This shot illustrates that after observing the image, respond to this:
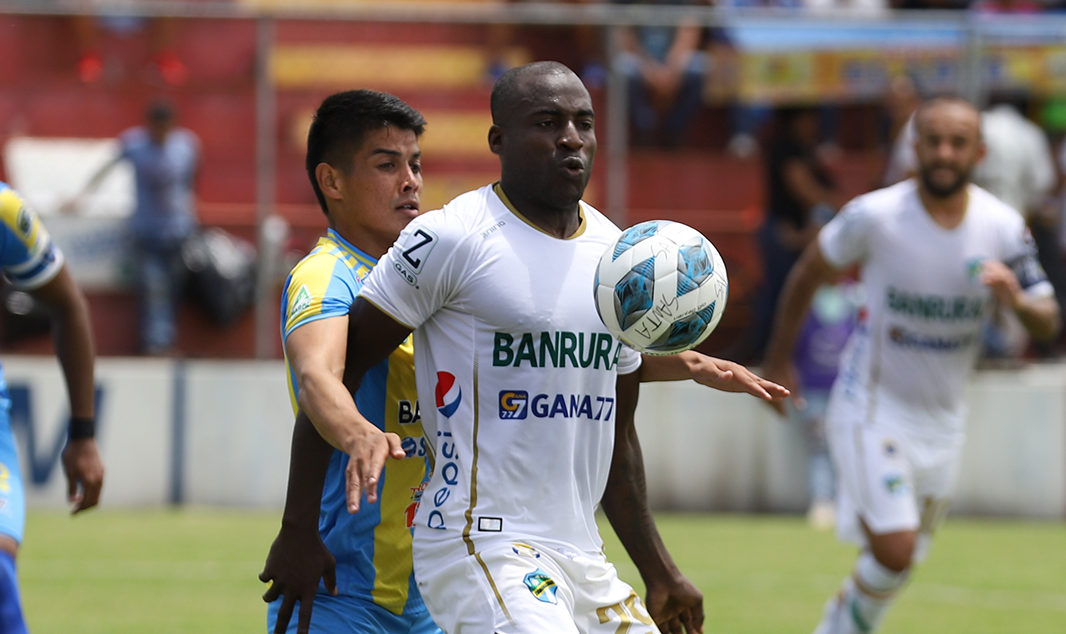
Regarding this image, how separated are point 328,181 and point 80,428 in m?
1.26

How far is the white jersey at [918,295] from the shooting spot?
728 centimetres

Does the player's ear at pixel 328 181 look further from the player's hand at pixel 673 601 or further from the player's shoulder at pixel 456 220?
the player's hand at pixel 673 601

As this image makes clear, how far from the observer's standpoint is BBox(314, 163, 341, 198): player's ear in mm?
4305

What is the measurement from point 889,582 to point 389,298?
154 inches

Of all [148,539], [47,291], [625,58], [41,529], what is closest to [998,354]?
[625,58]

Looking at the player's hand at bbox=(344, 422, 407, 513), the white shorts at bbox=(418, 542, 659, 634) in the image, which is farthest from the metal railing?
the player's hand at bbox=(344, 422, 407, 513)

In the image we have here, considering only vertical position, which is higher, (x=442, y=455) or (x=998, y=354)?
(x=442, y=455)

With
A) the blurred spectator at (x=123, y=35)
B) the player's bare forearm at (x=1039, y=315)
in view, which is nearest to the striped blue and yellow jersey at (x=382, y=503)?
the player's bare forearm at (x=1039, y=315)

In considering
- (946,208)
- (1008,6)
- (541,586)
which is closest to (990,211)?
(946,208)

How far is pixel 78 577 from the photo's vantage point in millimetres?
8750

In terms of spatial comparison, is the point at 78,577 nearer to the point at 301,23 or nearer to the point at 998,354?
the point at 301,23

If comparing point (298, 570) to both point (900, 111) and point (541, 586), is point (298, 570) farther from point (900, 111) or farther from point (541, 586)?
point (900, 111)

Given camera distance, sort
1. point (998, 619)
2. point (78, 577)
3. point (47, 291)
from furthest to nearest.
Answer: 1. point (78, 577)
2. point (998, 619)
3. point (47, 291)

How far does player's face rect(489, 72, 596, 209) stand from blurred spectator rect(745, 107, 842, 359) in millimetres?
7877
